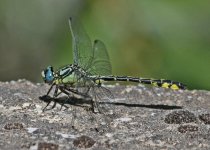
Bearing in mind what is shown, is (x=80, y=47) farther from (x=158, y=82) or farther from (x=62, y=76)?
(x=158, y=82)

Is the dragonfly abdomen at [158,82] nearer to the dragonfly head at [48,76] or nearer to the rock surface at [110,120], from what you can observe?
the rock surface at [110,120]

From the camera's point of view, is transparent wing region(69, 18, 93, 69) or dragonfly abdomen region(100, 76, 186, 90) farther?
transparent wing region(69, 18, 93, 69)

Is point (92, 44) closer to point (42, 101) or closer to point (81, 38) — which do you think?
point (81, 38)

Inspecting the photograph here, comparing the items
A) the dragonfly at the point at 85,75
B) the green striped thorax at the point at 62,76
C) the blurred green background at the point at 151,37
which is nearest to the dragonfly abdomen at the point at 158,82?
the dragonfly at the point at 85,75

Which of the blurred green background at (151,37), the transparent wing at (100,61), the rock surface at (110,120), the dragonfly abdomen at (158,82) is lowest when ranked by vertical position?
the rock surface at (110,120)

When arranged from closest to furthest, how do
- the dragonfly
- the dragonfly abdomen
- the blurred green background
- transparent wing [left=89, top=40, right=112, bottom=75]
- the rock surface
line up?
the rock surface → the dragonfly → the dragonfly abdomen → transparent wing [left=89, top=40, right=112, bottom=75] → the blurred green background

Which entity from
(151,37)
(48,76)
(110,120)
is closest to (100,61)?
(48,76)

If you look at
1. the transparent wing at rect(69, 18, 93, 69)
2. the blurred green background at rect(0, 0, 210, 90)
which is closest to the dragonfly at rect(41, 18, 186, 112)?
the transparent wing at rect(69, 18, 93, 69)

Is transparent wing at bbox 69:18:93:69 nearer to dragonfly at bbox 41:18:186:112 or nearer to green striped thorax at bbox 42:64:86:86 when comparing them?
dragonfly at bbox 41:18:186:112

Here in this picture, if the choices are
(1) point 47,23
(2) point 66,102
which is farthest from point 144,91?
(1) point 47,23
